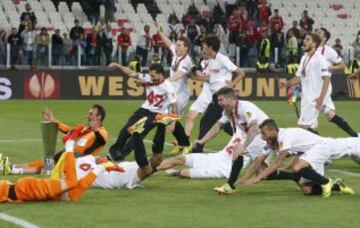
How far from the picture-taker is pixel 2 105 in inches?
1177

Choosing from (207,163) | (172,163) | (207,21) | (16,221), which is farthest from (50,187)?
(207,21)

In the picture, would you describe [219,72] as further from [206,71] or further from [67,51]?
[67,51]

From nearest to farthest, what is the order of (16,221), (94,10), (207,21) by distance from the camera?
(16,221)
(207,21)
(94,10)

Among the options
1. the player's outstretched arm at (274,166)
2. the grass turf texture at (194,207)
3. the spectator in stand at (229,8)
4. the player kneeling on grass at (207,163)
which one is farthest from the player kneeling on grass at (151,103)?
the spectator in stand at (229,8)

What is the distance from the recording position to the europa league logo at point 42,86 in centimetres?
3259

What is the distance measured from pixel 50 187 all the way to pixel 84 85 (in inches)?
869

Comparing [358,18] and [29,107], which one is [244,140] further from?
[358,18]

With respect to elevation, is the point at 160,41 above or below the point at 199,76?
below

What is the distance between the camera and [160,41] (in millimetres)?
33469

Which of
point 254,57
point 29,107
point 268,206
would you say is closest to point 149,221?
point 268,206

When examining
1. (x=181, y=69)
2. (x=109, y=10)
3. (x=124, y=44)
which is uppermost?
(x=181, y=69)

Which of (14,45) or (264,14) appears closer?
(14,45)

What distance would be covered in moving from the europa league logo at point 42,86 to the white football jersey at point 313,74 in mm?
17443

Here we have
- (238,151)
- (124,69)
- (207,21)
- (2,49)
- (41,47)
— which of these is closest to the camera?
(238,151)
